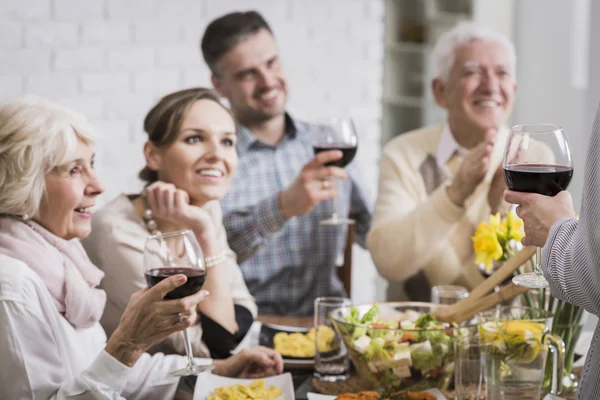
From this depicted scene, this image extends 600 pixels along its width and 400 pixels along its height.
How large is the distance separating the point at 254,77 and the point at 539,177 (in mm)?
1686

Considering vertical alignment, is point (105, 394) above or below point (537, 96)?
below

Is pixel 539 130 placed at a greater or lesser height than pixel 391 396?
greater

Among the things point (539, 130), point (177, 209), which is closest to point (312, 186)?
point (177, 209)

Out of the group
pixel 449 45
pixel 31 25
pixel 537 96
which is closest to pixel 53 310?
pixel 31 25

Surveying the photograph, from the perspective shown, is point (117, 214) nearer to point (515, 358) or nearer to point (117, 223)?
point (117, 223)

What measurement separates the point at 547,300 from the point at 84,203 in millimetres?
1015

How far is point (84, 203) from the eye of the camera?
1697 mm

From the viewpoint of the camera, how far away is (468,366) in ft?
4.84

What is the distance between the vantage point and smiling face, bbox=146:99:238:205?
2076mm

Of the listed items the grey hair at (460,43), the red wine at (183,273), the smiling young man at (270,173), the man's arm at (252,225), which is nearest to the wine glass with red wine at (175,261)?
the red wine at (183,273)

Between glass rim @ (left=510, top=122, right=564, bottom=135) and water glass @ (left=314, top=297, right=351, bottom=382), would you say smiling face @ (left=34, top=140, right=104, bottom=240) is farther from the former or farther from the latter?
glass rim @ (left=510, top=122, right=564, bottom=135)

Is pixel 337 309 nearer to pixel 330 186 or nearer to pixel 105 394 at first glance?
pixel 105 394

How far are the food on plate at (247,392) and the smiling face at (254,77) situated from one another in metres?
1.46

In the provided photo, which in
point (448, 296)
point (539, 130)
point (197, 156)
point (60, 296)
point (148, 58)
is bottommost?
point (448, 296)
